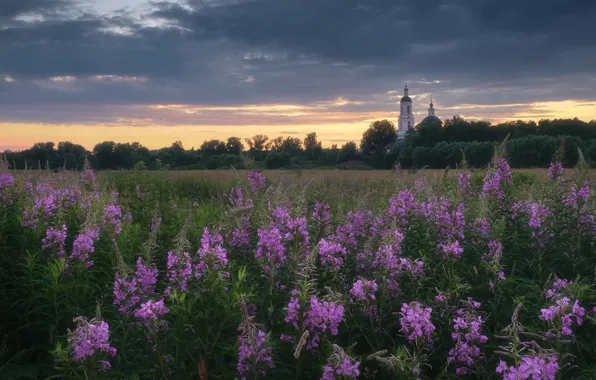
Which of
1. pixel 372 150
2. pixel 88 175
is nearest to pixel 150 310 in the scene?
pixel 88 175

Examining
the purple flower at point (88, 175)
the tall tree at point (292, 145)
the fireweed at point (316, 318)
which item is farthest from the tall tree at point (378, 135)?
the fireweed at point (316, 318)

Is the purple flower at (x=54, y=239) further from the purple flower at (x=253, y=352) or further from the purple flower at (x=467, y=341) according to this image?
the purple flower at (x=467, y=341)

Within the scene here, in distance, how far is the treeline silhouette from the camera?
79.5 ft

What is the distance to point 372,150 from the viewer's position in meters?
104

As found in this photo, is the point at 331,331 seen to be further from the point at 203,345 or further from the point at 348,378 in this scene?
the point at 203,345

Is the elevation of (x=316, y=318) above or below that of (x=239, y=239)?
below

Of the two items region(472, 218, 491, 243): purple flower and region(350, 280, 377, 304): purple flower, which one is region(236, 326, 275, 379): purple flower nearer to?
Answer: region(350, 280, 377, 304): purple flower

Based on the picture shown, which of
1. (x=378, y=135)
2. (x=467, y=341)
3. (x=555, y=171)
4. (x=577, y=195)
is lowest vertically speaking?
(x=467, y=341)

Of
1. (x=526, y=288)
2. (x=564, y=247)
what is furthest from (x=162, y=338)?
(x=564, y=247)

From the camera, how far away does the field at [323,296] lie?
3457 millimetres

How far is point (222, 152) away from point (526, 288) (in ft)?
167

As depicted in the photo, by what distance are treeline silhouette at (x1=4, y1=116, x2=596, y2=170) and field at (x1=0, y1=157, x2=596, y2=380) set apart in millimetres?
2450

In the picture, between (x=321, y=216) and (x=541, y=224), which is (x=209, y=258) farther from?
(x=541, y=224)

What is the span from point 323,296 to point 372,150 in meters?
102
